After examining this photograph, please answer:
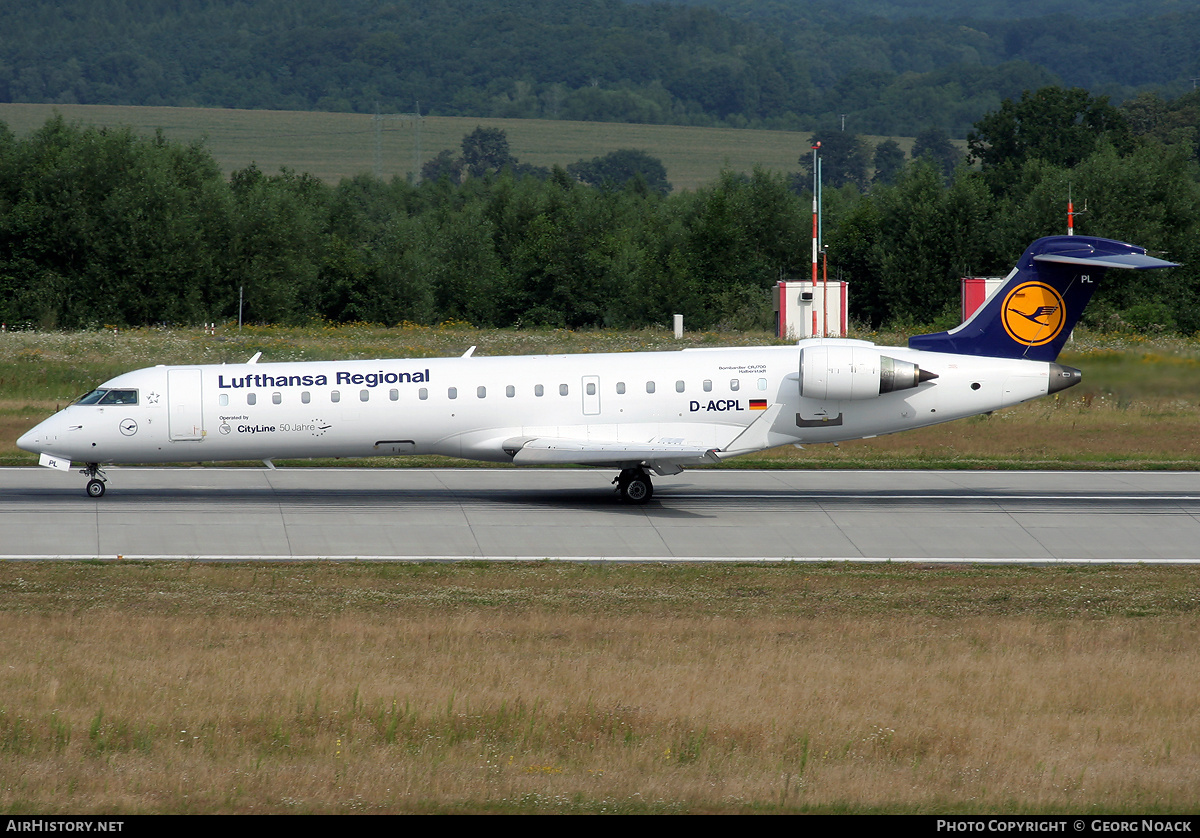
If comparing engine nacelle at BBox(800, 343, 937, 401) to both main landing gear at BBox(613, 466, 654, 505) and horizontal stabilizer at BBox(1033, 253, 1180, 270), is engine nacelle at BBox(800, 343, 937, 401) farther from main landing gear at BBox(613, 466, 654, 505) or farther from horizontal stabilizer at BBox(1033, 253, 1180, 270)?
main landing gear at BBox(613, 466, 654, 505)

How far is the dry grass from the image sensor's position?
11.3 m

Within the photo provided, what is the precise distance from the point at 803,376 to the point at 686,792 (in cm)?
1674

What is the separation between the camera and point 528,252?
3039 inches

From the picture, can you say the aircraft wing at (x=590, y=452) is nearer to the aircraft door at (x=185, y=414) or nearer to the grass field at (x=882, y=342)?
the aircraft door at (x=185, y=414)

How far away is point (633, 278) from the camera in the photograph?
7319 cm

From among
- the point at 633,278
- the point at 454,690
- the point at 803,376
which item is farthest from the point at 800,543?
the point at 633,278

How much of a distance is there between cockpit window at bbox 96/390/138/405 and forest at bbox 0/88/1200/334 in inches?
1662

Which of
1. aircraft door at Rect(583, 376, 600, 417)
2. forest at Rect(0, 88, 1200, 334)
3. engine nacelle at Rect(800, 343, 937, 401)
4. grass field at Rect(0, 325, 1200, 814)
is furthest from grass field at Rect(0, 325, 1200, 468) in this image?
forest at Rect(0, 88, 1200, 334)

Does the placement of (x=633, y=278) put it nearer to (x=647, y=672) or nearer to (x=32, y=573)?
(x=32, y=573)

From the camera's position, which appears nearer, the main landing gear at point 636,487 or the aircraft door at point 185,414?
the aircraft door at point 185,414

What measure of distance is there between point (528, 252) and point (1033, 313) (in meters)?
51.7

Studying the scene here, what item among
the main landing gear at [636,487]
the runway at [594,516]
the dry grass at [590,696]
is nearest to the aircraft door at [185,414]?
the runway at [594,516]

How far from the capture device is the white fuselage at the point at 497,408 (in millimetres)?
27281

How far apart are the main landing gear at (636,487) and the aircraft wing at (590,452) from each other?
0.95 metres
